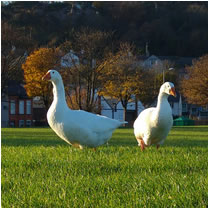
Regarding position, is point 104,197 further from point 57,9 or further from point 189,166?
point 57,9

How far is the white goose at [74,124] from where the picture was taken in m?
8.34

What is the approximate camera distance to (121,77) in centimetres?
5453

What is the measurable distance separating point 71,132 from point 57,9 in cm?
10423

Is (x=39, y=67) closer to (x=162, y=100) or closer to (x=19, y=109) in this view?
(x=19, y=109)

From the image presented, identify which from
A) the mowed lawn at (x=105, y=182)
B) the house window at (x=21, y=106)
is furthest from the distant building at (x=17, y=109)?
the mowed lawn at (x=105, y=182)

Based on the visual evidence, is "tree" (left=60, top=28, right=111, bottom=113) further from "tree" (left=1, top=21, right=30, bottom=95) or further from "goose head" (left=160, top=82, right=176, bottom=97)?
"goose head" (left=160, top=82, right=176, bottom=97)

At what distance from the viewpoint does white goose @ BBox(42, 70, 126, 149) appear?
8.34m

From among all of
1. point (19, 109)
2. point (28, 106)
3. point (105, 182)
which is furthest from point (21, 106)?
point (105, 182)

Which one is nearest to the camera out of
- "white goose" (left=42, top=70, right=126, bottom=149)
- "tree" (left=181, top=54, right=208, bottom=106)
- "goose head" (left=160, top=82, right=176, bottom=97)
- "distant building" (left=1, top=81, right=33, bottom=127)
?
"white goose" (left=42, top=70, right=126, bottom=149)

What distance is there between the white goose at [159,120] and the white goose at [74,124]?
2.23 ft

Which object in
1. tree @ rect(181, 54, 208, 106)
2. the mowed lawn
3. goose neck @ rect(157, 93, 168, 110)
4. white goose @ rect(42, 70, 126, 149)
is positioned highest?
tree @ rect(181, 54, 208, 106)

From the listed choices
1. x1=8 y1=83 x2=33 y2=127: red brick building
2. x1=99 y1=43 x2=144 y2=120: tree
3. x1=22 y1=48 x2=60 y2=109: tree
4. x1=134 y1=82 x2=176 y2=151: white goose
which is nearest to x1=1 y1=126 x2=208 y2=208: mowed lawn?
x1=134 y1=82 x2=176 y2=151: white goose

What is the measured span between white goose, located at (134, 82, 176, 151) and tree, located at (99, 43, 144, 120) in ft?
135

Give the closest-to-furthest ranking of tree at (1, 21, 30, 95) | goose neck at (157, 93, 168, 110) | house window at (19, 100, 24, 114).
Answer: goose neck at (157, 93, 168, 110) → tree at (1, 21, 30, 95) → house window at (19, 100, 24, 114)
